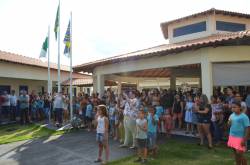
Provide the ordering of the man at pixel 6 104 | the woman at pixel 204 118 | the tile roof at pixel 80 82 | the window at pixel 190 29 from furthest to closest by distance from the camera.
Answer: the tile roof at pixel 80 82 → the man at pixel 6 104 → the window at pixel 190 29 → the woman at pixel 204 118

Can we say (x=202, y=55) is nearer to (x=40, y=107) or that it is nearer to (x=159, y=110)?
(x=159, y=110)

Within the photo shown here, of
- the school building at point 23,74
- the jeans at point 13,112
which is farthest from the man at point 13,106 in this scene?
the school building at point 23,74

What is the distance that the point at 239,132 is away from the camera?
6.34 metres

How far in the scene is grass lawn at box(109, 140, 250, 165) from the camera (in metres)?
7.93

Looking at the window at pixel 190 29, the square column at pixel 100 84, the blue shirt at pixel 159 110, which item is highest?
the window at pixel 190 29

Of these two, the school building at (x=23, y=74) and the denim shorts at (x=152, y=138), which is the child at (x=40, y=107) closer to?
the school building at (x=23, y=74)

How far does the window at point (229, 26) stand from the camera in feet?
50.4

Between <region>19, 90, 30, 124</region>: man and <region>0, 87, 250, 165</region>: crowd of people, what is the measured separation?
2.08 m

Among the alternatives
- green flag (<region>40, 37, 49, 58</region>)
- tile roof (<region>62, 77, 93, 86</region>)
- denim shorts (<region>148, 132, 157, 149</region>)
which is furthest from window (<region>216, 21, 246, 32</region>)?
tile roof (<region>62, 77, 93, 86</region>)

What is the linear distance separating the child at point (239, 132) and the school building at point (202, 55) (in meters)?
3.93

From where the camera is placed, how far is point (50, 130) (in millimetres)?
14758

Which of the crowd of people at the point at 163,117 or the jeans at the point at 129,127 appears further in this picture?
the jeans at the point at 129,127

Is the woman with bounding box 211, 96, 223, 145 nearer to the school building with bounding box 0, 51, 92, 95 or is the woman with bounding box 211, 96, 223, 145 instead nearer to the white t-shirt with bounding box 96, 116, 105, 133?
the white t-shirt with bounding box 96, 116, 105, 133

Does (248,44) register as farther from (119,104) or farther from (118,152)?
(118,152)
